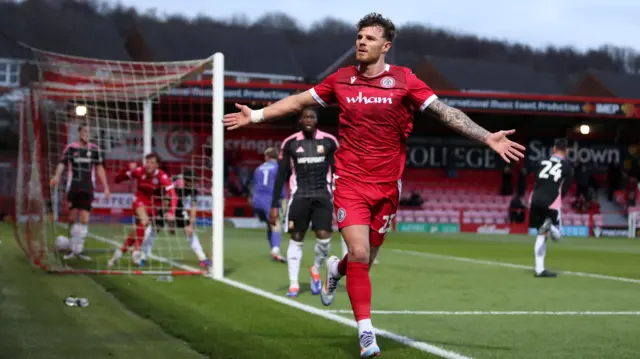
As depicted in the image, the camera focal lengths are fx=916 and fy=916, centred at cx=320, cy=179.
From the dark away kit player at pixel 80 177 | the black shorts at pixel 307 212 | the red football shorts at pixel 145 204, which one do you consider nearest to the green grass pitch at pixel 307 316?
the black shorts at pixel 307 212

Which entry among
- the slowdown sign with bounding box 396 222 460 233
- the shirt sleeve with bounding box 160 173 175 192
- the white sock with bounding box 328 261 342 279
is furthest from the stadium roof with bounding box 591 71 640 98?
the white sock with bounding box 328 261 342 279

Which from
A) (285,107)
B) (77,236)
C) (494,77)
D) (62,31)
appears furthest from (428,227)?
(494,77)

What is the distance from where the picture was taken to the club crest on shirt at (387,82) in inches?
247

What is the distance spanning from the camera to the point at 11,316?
323 inches

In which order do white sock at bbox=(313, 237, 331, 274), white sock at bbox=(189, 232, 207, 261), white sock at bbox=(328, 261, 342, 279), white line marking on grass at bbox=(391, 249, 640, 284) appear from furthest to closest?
white sock at bbox=(189, 232, 207, 261)
white line marking on grass at bbox=(391, 249, 640, 284)
white sock at bbox=(313, 237, 331, 274)
white sock at bbox=(328, 261, 342, 279)

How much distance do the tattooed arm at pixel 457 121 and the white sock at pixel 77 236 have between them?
389 inches

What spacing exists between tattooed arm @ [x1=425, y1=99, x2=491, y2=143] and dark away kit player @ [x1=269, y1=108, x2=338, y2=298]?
416cm

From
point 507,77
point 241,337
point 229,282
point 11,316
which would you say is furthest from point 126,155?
point 507,77

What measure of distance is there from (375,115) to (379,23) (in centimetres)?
64

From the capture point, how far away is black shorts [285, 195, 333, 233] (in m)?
10.3

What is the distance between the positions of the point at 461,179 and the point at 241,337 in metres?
37.6

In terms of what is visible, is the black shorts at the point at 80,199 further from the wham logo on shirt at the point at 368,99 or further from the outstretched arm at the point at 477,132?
the outstretched arm at the point at 477,132

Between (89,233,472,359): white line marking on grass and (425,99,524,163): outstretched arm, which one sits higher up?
(425,99,524,163): outstretched arm

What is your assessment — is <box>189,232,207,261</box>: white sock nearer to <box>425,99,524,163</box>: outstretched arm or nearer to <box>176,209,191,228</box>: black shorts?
<box>176,209,191,228</box>: black shorts
